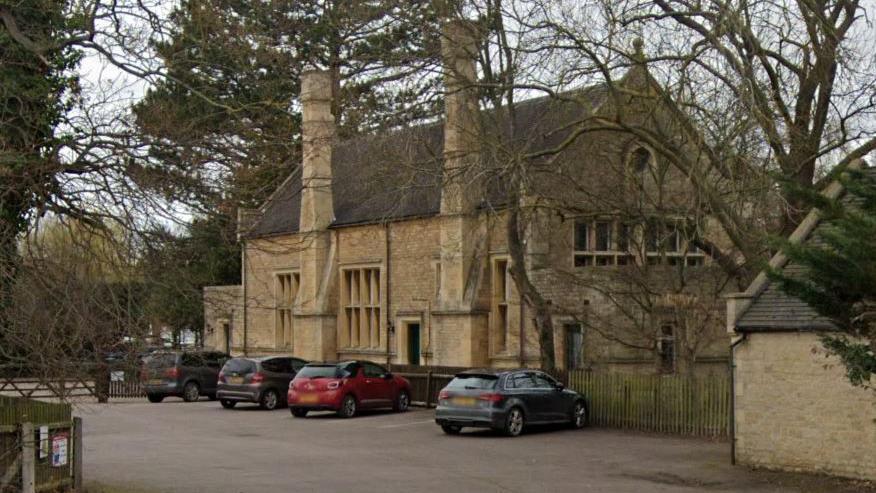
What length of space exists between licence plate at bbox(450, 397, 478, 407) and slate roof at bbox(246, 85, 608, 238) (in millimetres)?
Answer: 4352

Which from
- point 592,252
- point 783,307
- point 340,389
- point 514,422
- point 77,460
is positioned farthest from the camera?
point 592,252

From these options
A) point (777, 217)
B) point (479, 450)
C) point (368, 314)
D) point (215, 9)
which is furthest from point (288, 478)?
point (368, 314)

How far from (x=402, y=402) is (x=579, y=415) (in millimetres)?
6793

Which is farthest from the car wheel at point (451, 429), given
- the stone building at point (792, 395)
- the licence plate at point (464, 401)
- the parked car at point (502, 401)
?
the stone building at point (792, 395)

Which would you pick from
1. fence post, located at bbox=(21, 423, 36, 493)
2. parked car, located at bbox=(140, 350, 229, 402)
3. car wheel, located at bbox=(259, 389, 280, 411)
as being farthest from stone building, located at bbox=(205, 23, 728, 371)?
fence post, located at bbox=(21, 423, 36, 493)

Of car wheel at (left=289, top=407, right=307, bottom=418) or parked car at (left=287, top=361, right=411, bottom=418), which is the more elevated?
parked car at (left=287, top=361, right=411, bottom=418)

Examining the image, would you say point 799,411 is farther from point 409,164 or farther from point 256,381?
point 256,381

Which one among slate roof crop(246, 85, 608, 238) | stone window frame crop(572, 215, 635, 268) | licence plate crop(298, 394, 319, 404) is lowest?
licence plate crop(298, 394, 319, 404)

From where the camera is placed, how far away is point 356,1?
82.0ft

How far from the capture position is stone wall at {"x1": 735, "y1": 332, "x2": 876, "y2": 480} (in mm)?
18172

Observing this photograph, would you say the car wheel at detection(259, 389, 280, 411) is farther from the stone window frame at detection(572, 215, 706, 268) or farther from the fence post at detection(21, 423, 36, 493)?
the fence post at detection(21, 423, 36, 493)

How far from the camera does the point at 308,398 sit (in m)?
30.3

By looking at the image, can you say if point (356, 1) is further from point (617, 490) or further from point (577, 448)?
point (617, 490)

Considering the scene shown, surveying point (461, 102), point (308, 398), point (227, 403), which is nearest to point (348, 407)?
point (308, 398)
